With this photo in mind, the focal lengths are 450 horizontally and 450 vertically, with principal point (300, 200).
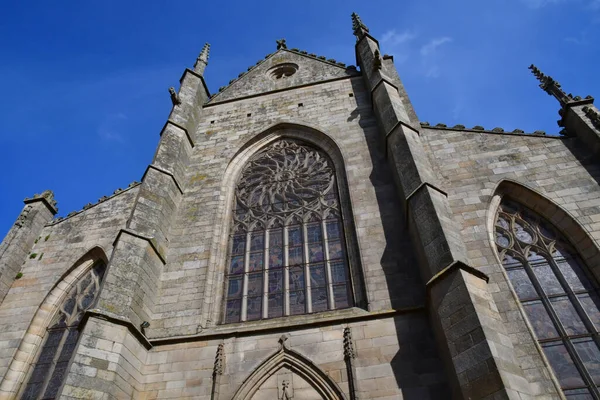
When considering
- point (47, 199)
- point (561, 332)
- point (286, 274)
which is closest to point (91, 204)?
point (47, 199)

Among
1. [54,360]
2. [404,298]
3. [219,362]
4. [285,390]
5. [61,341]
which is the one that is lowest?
[285,390]

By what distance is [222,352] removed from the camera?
6.40m

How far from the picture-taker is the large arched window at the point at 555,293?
5.65 m

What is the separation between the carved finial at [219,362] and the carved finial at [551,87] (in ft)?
26.3

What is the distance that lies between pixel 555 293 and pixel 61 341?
7.96 metres

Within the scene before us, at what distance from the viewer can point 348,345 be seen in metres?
6.06

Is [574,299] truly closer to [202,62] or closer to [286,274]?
[286,274]

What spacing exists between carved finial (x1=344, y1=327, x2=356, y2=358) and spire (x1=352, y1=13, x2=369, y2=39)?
9119 millimetres

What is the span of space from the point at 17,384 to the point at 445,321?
670 centimetres

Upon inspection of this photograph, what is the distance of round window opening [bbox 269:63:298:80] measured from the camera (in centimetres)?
1401

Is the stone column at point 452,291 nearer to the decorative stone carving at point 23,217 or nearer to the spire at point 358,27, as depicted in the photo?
the spire at point 358,27

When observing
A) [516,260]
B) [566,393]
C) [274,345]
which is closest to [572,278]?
[516,260]

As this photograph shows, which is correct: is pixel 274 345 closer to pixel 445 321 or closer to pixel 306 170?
pixel 445 321

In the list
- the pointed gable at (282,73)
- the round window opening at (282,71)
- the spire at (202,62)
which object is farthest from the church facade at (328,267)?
the round window opening at (282,71)
